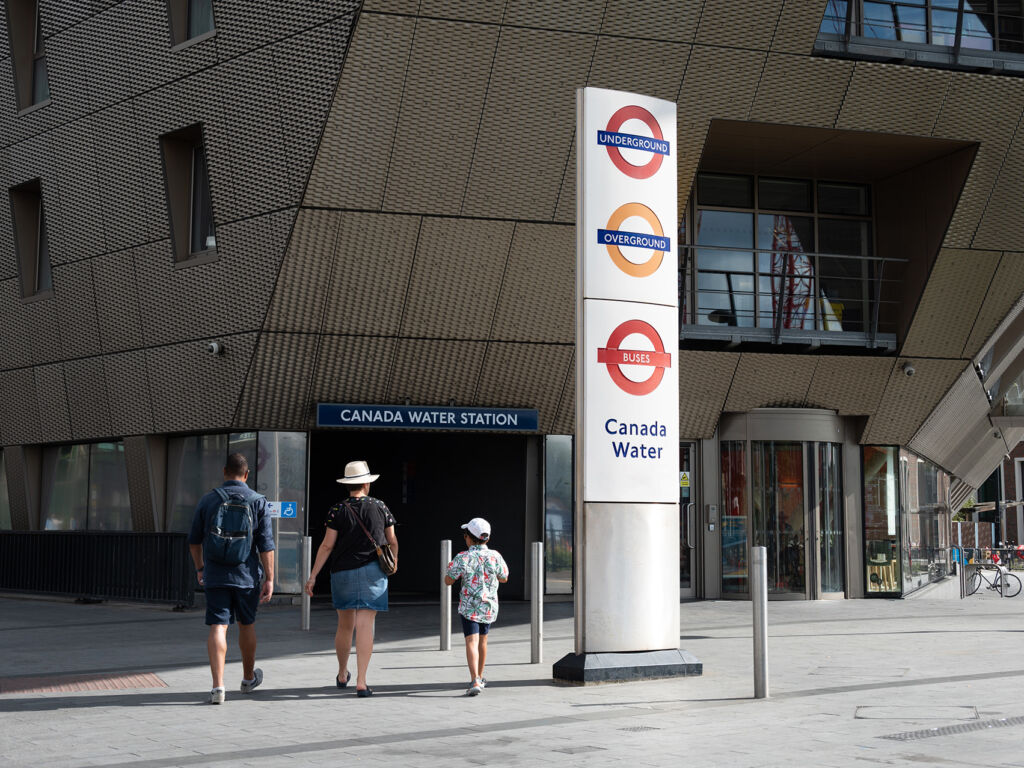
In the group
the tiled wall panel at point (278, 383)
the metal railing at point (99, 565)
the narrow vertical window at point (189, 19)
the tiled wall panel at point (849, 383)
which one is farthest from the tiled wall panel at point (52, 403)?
the tiled wall panel at point (849, 383)

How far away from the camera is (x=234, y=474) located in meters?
9.55

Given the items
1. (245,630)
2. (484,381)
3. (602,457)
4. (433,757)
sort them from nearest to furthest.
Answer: (433,757), (245,630), (602,457), (484,381)

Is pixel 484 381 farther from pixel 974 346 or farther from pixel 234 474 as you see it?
pixel 234 474

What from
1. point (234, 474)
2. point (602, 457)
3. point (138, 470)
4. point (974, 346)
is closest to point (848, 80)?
point (974, 346)

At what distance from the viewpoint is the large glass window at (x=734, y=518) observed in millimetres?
19953

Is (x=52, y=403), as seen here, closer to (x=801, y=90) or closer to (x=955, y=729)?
(x=801, y=90)

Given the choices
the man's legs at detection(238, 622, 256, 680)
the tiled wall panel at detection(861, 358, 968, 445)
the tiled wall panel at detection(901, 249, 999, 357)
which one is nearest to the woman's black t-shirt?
the man's legs at detection(238, 622, 256, 680)

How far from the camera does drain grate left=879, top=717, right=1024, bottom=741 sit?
7.45 meters

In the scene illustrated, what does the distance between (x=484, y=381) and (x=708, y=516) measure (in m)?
4.27

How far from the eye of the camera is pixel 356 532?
961cm

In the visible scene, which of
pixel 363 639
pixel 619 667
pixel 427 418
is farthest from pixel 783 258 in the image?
pixel 363 639

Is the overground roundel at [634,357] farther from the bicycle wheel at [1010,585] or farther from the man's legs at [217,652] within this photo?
the bicycle wheel at [1010,585]

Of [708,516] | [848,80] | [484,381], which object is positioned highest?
[848,80]

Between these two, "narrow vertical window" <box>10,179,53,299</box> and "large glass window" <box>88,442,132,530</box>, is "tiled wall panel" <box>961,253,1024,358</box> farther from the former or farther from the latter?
"narrow vertical window" <box>10,179,53,299</box>
